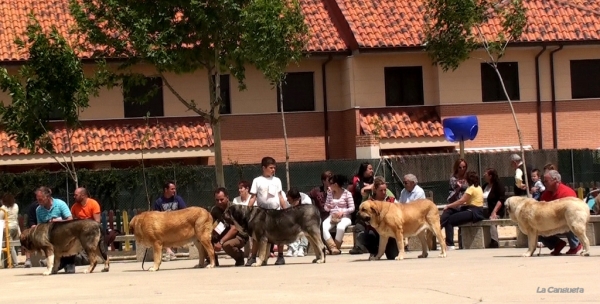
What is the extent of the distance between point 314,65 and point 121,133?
6254 mm

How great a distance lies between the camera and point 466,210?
24.8m

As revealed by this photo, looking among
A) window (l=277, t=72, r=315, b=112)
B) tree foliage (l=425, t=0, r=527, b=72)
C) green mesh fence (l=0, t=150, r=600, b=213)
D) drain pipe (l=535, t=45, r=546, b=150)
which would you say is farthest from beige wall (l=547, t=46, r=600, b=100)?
tree foliage (l=425, t=0, r=527, b=72)

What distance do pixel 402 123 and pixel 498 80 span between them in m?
3.42

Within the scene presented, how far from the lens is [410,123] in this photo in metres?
41.3

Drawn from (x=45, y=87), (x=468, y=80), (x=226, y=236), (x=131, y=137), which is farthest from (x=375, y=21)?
(x=226, y=236)

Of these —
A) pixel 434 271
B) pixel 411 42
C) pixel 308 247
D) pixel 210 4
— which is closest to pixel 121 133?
pixel 411 42

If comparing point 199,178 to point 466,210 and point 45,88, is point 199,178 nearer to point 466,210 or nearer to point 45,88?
point 45,88

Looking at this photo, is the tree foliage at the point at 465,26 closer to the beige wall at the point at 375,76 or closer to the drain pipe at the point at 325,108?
the beige wall at the point at 375,76

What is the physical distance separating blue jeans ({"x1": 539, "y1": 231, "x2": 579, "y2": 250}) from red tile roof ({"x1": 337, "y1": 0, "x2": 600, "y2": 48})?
63.9ft

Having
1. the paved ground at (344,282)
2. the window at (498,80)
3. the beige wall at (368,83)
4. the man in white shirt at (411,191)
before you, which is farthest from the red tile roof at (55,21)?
the paved ground at (344,282)

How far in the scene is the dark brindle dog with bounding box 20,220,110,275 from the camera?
21.8 meters

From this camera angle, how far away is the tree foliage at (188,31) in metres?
28.5

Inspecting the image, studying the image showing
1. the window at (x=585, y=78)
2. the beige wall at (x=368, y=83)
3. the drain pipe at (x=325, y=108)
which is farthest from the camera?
the window at (x=585, y=78)

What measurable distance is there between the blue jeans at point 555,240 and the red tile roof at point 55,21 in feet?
62.4
